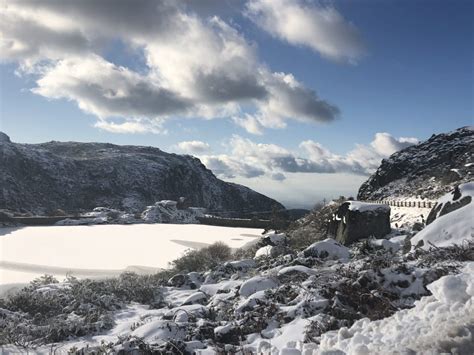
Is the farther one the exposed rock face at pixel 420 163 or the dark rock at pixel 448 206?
the exposed rock face at pixel 420 163

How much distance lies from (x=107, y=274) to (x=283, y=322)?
10.3 meters

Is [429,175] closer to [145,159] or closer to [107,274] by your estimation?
[107,274]

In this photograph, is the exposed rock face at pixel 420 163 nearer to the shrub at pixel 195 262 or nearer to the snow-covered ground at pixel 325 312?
the shrub at pixel 195 262

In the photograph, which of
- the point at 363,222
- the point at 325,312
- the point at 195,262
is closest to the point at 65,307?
the point at 325,312

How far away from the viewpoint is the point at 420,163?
176 feet

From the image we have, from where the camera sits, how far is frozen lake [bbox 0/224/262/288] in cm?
1622

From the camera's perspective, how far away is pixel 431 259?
8.02m

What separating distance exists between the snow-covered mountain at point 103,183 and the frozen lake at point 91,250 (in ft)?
154

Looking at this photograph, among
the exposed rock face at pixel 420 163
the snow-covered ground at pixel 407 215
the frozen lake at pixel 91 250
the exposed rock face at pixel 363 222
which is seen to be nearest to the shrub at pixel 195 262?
the frozen lake at pixel 91 250

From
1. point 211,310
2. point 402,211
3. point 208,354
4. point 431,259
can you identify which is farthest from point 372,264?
point 402,211

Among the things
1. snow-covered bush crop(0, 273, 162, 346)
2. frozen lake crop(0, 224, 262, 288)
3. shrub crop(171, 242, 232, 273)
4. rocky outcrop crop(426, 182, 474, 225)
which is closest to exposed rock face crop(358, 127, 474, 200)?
frozen lake crop(0, 224, 262, 288)

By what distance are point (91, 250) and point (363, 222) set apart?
1355cm

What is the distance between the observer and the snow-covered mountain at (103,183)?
7738cm

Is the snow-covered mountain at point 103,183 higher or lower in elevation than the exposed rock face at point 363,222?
higher
